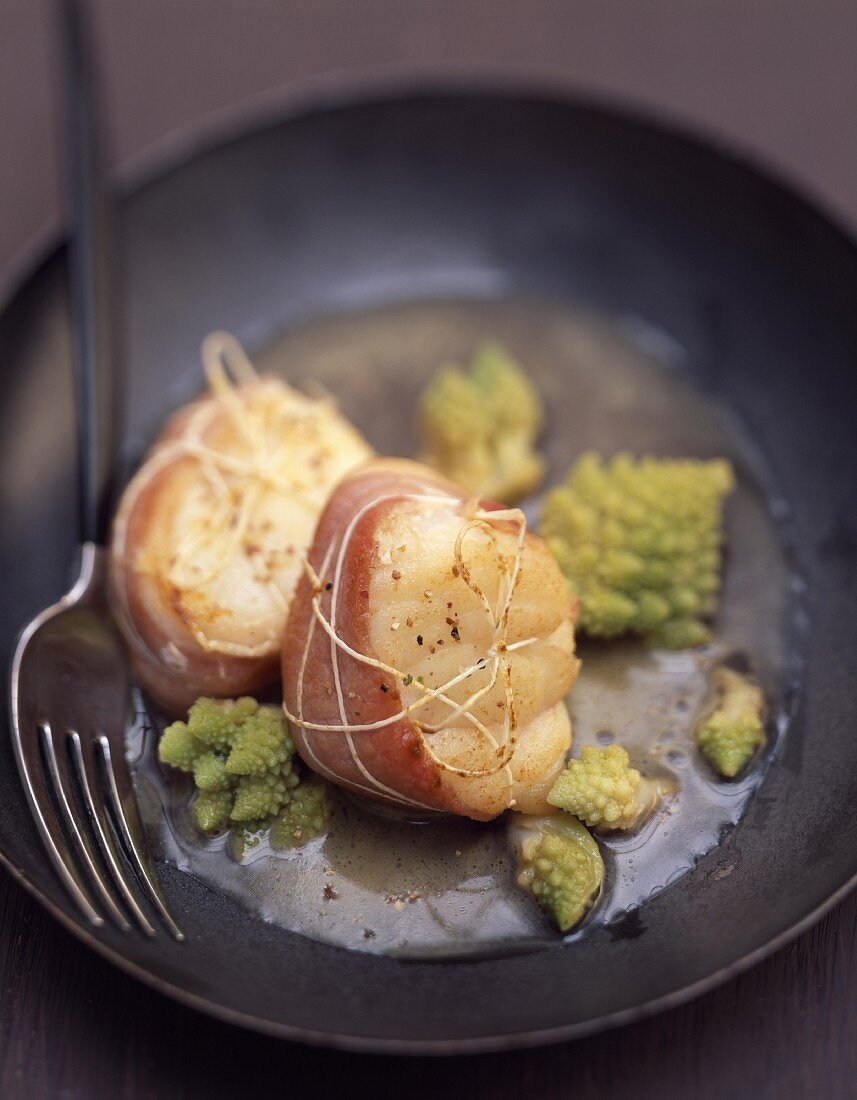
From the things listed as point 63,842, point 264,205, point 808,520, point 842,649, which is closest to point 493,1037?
point 63,842

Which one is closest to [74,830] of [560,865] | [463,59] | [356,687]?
[356,687]

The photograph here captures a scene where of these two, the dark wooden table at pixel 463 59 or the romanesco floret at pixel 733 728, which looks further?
the dark wooden table at pixel 463 59

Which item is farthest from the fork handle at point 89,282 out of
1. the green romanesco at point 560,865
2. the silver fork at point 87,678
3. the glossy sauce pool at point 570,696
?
the green romanesco at point 560,865

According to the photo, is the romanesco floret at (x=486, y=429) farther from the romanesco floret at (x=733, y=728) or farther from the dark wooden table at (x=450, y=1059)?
the dark wooden table at (x=450, y=1059)

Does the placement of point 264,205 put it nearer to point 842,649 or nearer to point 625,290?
point 625,290

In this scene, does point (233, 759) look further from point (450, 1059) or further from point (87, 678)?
point (450, 1059)

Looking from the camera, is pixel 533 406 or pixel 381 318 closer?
pixel 533 406
